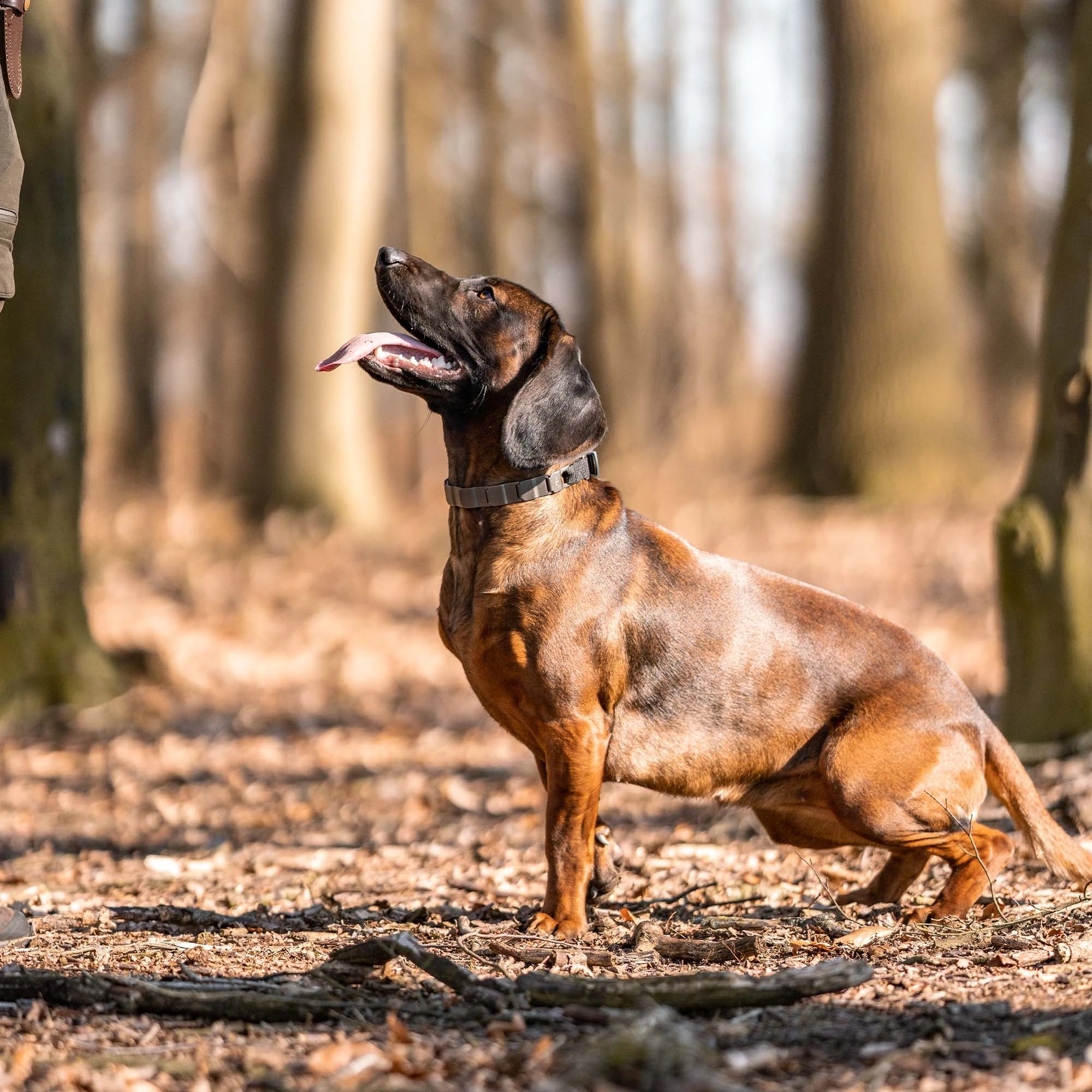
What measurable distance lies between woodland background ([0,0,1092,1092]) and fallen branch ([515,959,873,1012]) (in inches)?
3.8

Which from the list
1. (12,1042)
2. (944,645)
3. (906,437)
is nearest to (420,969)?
(12,1042)

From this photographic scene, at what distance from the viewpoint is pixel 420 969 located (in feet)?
12.3

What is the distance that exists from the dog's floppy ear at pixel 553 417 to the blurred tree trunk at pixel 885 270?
37.4 feet

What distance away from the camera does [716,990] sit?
3.33 metres

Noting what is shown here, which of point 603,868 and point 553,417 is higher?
point 553,417

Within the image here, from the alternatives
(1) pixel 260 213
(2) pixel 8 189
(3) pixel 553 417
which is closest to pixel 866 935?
(3) pixel 553 417

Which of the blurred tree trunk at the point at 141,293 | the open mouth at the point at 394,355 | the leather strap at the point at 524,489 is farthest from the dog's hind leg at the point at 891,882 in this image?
the blurred tree trunk at the point at 141,293

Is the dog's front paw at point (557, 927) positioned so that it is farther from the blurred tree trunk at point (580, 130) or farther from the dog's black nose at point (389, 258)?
the blurred tree trunk at point (580, 130)

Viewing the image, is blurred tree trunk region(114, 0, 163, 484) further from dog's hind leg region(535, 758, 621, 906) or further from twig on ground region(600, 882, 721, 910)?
dog's hind leg region(535, 758, 621, 906)

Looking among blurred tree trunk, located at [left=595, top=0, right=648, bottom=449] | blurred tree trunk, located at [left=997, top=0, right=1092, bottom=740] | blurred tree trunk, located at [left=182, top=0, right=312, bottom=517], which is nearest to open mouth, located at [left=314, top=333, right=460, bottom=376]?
blurred tree trunk, located at [left=997, top=0, right=1092, bottom=740]

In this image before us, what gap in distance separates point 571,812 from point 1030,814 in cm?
160

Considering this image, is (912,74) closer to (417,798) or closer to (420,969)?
(417,798)

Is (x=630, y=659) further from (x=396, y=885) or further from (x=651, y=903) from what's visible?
(x=396, y=885)

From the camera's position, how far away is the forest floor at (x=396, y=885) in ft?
9.91
